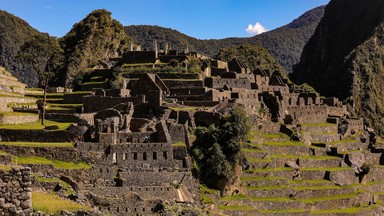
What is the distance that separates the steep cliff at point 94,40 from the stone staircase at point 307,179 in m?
37.5

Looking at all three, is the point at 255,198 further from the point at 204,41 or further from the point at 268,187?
the point at 204,41

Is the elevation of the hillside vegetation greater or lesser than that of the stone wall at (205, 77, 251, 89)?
greater

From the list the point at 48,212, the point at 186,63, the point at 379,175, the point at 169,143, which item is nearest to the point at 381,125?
the point at 379,175

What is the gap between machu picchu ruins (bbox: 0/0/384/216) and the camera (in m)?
27.0

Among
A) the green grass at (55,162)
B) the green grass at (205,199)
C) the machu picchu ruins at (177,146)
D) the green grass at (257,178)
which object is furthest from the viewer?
the green grass at (257,178)

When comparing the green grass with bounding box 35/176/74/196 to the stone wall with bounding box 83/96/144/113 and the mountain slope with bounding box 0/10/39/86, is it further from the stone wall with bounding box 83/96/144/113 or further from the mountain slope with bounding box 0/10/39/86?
the mountain slope with bounding box 0/10/39/86

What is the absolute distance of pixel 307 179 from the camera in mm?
44812

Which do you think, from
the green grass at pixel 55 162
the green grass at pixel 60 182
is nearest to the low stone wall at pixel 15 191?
the green grass at pixel 60 182

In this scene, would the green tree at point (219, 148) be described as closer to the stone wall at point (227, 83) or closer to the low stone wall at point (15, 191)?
the stone wall at point (227, 83)

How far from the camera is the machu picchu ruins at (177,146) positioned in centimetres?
2702

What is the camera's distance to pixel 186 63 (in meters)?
54.1

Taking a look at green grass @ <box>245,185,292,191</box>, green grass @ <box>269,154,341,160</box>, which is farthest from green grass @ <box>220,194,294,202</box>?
green grass @ <box>269,154,341,160</box>

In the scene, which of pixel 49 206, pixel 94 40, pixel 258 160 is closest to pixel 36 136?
pixel 258 160

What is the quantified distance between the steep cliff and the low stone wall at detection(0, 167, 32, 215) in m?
67.7
